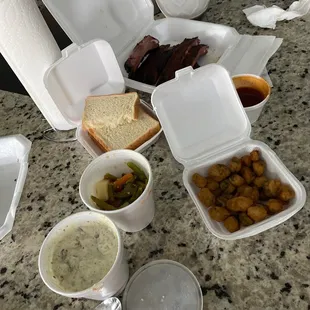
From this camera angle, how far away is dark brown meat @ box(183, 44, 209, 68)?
104cm

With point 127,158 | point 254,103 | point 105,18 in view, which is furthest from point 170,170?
point 105,18

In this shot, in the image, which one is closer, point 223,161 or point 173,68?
point 223,161

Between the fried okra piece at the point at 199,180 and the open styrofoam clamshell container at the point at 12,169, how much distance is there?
394mm

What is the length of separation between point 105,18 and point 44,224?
59 cm

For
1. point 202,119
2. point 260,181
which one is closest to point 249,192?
point 260,181

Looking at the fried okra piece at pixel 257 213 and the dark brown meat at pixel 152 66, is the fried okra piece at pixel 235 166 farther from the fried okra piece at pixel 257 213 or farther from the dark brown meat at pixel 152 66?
the dark brown meat at pixel 152 66

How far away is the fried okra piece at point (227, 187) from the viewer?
2.56ft

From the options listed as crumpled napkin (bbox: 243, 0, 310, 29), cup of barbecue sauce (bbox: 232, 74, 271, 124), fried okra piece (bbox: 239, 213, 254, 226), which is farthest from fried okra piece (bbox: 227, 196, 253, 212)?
crumpled napkin (bbox: 243, 0, 310, 29)

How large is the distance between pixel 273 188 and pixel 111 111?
40 cm

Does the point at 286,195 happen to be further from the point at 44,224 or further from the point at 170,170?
the point at 44,224

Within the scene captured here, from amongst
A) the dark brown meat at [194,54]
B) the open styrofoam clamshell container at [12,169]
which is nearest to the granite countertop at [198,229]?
the open styrofoam clamshell container at [12,169]

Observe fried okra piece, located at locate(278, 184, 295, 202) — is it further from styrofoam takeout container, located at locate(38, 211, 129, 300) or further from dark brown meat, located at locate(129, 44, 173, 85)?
dark brown meat, located at locate(129, 44, 173, 85)

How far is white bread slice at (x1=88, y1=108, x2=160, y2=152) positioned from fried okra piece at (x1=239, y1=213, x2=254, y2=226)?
289 millimetres

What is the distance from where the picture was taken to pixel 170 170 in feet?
2.91
